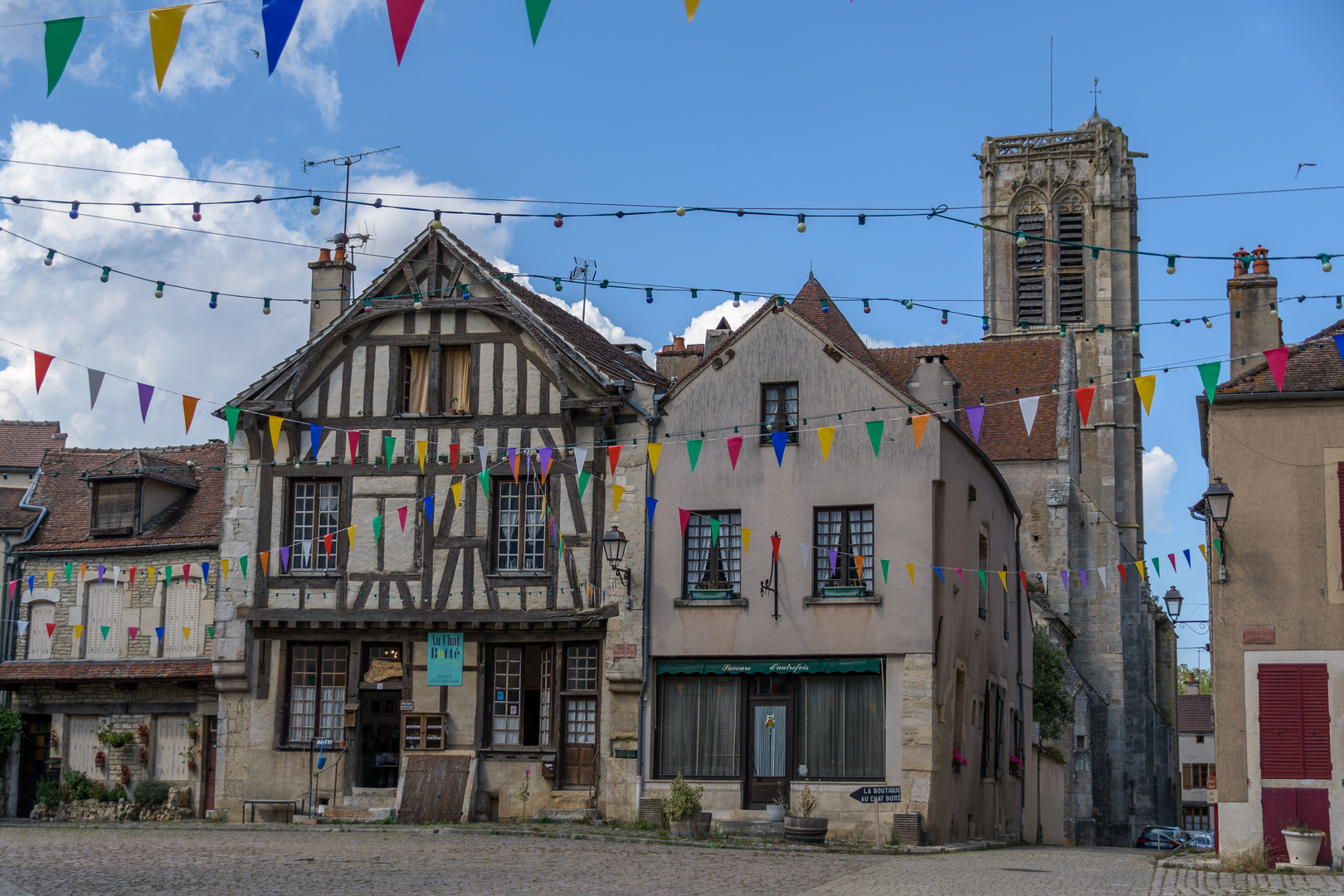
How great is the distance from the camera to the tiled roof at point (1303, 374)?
15438 mm

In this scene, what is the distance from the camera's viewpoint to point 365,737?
802 inches

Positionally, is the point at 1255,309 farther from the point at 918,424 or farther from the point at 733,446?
the point at 733,446

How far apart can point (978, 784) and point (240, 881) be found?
12122 mm

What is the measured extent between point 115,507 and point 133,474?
30.5 inches

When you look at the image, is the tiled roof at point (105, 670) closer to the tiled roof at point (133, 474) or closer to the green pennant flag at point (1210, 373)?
the tiled roof at point (133, 474)

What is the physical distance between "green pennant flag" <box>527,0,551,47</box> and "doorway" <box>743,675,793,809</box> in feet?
40.9

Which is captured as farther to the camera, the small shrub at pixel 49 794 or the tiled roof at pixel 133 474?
the tiled roof at pixel 133 474

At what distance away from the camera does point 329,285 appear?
23.1m

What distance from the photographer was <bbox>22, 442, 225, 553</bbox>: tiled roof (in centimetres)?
2330

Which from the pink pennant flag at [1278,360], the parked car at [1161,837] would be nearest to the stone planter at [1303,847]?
the pink pennant flag at [1278,360]

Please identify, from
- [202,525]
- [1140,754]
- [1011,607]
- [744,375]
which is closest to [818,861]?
[744,375]

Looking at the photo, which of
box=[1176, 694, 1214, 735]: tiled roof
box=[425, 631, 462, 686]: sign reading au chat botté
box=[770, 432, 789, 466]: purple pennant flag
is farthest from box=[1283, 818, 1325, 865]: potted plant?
box=[1176, 694, 1214, 735]: tiled roof

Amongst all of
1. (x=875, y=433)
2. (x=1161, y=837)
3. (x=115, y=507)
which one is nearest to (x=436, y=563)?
(x=875, y=433)

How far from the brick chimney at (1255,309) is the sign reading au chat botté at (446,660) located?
424 inches
